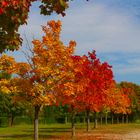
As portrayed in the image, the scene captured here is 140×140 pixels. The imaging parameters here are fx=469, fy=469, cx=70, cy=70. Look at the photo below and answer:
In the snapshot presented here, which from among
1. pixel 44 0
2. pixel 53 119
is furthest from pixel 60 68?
pixel 53 119

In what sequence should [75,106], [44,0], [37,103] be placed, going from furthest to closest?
[75,106]
[37,103]
[44,0]

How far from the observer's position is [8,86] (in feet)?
114

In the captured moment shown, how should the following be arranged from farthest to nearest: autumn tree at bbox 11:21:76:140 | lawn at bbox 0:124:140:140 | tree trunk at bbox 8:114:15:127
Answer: tree trunk at bbox 8:114:15:127 → lawn at bbox 0:124:140:140 → autumn tree at bbox 11:21:76:140

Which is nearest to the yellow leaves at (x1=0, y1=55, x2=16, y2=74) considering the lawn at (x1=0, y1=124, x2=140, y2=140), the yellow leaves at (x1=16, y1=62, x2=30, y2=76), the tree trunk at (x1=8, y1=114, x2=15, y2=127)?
the yellow leaves at (x1=16, y1=62, x2=30, y2=76)

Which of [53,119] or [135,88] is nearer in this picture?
[53,119]

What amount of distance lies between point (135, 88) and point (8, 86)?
94007 millimetres

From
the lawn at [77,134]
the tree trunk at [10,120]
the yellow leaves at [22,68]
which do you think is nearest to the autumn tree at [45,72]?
the yellow leaves at [22,68]

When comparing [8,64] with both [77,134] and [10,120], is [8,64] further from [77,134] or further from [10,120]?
[10,120]

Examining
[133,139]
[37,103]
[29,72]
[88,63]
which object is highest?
[88,63]

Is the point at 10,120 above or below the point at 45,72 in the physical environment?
below

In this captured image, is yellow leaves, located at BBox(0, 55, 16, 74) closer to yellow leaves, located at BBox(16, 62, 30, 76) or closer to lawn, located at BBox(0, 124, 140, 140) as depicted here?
yellow leaves, located at BBox(16, 62, 30, 76)

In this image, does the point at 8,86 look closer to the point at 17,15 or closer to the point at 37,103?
the point at 37,103

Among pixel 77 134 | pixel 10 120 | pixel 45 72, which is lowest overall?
pixel 77 134

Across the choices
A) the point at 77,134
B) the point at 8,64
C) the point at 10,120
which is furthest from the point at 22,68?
the point at 10,120
